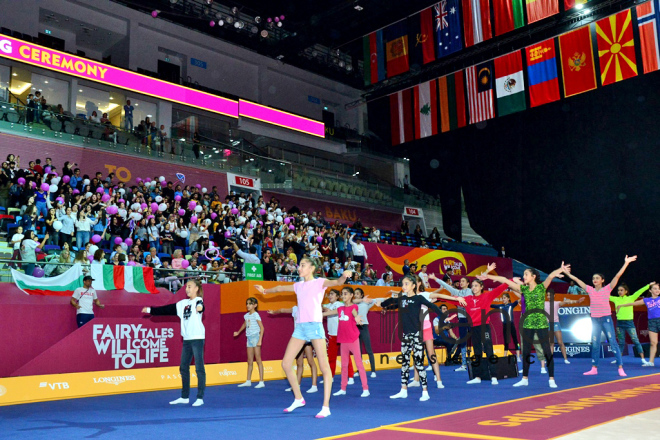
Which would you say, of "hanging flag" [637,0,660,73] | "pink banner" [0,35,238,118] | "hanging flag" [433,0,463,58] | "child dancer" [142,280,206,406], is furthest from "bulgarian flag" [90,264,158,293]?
"hanging flag" [637,0,660,73]

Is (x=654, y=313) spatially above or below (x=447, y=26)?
below

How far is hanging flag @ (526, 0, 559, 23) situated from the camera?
74.3ft

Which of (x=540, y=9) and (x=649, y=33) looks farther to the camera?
(x=540, y=9)

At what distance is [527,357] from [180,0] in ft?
86.3

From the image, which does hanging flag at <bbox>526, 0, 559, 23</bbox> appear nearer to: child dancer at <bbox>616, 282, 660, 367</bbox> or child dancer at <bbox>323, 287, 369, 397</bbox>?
child dancer at <bbox>616, 282, 660, 367</bbox>

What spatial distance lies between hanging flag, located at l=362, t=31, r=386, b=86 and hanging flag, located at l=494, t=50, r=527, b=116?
19.4 feet

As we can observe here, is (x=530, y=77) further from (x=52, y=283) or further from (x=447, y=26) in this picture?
(x=52, y=283)

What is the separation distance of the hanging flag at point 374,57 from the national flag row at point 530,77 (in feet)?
5.29

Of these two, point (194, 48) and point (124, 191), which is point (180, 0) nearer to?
point (194, 48)

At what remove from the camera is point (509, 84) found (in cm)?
2514

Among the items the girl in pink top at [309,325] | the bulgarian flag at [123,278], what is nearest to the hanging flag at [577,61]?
the bulgarian flag at [123,278]

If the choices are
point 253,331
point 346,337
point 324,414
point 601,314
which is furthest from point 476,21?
point 324,414

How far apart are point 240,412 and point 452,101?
22211mm

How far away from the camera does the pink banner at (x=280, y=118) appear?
3152 centimetres
